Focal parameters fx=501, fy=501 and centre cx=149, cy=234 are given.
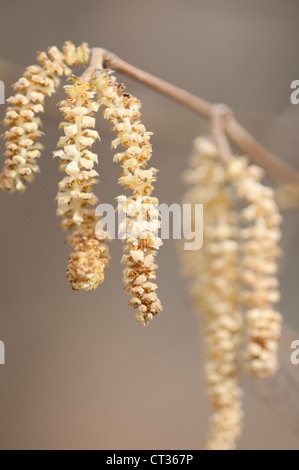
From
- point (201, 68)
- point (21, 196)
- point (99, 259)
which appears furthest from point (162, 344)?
point (99, 259)

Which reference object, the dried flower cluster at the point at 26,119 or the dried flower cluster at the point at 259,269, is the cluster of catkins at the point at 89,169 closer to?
the dried flower cluster at the point at 26,119

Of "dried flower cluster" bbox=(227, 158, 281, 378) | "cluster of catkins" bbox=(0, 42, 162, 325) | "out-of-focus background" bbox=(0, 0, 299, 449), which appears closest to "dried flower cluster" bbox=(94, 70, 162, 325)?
"cluster of catkins" bbox=(0, 42, 162, 325)

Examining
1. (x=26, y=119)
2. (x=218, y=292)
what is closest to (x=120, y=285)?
(x=218, y=292)

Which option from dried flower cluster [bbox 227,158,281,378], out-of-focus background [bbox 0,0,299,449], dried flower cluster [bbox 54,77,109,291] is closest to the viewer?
dried flower cluster [bbox 54,77,109,291]

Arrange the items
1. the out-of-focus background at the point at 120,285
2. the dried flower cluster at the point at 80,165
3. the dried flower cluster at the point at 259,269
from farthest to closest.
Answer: the out-of-focus background at the point at 120,285 → the dried flower cluster at the point at 259,269 → the dried flower cluster at the point at 80,165

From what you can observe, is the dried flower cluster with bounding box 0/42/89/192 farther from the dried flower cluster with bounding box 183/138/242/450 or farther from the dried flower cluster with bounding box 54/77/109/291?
the dried flower cluster with bounding box 183/138/242/450

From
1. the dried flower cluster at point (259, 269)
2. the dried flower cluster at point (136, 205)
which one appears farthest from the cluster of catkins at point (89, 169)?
the dried flower cluster at point (259, 269)

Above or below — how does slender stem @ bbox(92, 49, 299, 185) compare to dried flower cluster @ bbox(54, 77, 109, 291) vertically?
above

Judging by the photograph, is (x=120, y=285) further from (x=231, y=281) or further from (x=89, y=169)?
(x=89, y=169)
